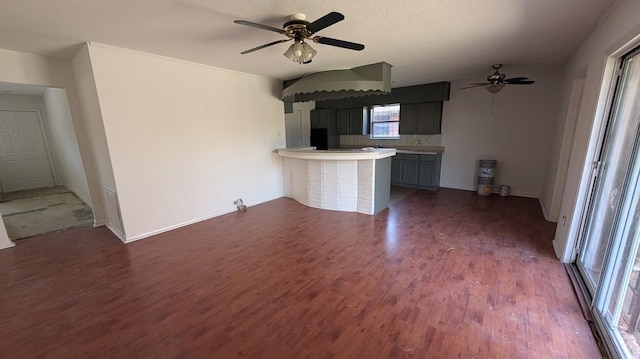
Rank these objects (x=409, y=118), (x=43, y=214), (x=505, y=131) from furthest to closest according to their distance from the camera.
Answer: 1. (x=409, y=118)
2. (x=505, y=131)
3. (x=43, y=214)

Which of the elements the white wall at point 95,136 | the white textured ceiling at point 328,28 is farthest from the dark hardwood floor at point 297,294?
the white textured ceiling at point 328,28

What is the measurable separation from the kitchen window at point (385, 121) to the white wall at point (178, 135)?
3.00 m

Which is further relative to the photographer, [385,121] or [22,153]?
[385,121]

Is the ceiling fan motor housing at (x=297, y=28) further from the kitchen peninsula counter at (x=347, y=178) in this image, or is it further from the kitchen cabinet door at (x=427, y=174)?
the kitchen cabinet door at (x=427, y=174)

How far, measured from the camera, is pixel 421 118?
5.91 meters

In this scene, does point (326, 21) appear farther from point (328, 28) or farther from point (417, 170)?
point (417, 170)

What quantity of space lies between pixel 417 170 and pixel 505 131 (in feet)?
6.08

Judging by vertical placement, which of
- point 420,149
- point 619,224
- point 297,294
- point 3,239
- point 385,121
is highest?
point 385,121

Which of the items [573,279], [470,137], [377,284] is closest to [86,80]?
[377,284]

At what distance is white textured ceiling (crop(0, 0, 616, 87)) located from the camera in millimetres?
2031

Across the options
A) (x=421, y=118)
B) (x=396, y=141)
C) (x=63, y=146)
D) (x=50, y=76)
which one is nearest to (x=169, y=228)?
(x=50, y=76)

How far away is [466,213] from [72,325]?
4.91 m

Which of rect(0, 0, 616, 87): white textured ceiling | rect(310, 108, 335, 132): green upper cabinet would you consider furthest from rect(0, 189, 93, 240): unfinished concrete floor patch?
rect(310, 108, 335, 132): green upper cabinet

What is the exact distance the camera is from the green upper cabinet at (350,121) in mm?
6867
